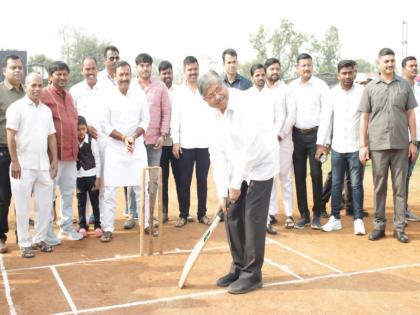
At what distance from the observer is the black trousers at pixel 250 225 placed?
15.3ft

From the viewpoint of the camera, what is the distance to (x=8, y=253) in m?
6.05

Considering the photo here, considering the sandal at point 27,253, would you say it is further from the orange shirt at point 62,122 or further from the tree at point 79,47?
the tree at point 79,47

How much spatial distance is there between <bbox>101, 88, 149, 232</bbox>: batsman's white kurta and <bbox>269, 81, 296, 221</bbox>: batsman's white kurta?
2.00 meters

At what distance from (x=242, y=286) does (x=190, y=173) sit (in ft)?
10.3

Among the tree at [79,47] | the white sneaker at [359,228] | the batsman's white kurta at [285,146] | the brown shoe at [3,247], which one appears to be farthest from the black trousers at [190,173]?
the tree at [79,47]

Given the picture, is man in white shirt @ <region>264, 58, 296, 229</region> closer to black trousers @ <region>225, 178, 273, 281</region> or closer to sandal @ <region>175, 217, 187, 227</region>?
sandal @ <region>175, 217, 187, 227</region>

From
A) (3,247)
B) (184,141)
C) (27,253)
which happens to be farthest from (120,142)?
(3,247)

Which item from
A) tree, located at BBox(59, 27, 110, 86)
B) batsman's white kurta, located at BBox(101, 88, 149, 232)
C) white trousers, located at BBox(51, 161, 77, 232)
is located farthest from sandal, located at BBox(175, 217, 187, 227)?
tree, located at BBox(59, 27, 110, 86)

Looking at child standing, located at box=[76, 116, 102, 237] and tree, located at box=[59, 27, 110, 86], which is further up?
tree, located at box=[59, 27, 110, 86]

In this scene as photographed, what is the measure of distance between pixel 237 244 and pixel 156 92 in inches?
129

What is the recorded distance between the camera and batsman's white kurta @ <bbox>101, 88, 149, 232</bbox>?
6637mm

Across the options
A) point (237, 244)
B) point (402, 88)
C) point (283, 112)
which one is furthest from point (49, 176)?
point (402, 88)

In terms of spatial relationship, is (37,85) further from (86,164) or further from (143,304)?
(143,304)

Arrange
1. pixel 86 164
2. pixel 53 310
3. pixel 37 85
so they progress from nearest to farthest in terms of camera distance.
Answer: pixel 53 310
pixel 37 85
pixel 86 164
